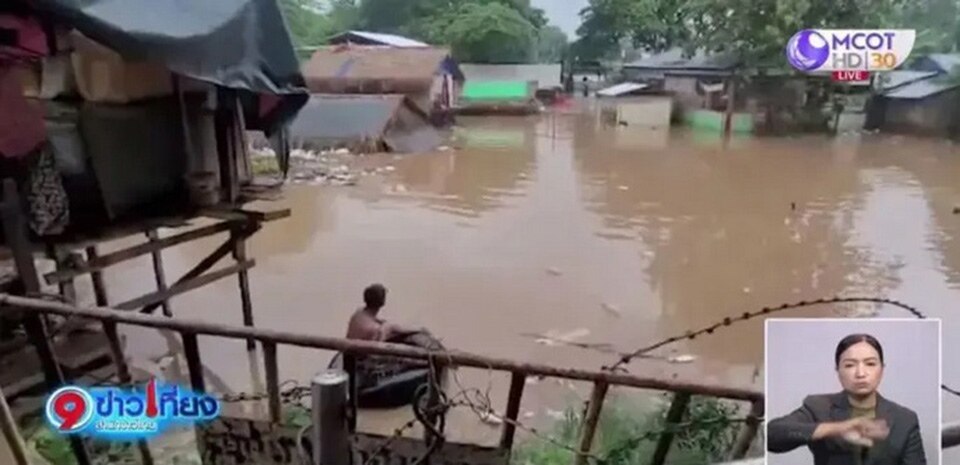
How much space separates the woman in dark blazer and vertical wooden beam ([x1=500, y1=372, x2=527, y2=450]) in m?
0.32

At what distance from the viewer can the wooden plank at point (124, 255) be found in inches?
78.1

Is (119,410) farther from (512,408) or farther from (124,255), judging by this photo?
(124,255)

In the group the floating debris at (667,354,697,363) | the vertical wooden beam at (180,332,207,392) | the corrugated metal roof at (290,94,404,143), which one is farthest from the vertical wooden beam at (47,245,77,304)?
the corrugated metal roof at (290,94,404,143)

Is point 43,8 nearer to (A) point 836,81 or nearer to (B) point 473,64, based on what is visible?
(B) point 473,64

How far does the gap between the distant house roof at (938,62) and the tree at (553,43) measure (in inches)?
16.5

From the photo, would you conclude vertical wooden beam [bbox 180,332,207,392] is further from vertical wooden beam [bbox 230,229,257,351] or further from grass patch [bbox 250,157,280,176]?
grass patch [bbox 250,157,280,176]

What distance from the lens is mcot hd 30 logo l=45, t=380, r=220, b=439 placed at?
95cm

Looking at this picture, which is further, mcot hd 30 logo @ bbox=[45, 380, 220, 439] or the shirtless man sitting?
the shirtless man sitting

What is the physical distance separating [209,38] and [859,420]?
4.74 ft

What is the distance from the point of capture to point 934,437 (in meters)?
0.70

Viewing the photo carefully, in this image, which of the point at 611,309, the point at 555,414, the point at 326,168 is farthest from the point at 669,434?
the point at 326,168

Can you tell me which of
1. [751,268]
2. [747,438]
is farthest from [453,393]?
[751,268]

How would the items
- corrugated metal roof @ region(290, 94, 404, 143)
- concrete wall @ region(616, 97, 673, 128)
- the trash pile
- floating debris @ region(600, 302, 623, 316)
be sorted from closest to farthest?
1. floating debris @ region(600, 302, 623, 316)
2. concrete wall @ region(616, 97, 673, 128)
3. the trash pile
4. corrugated metal roof @ region(290, 94, 404, 143)

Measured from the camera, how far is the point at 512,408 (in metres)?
1.04
